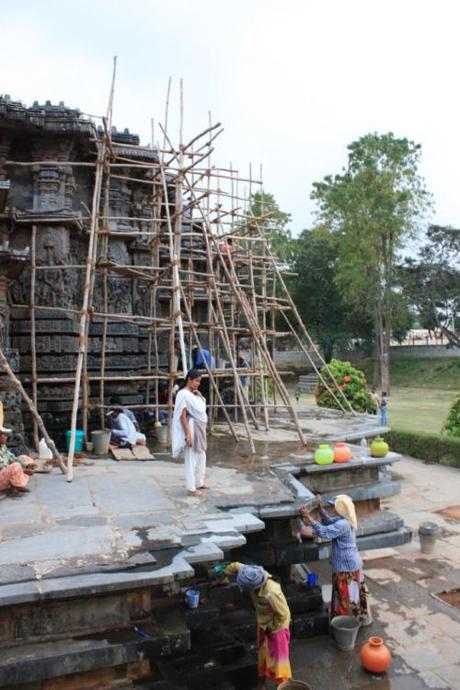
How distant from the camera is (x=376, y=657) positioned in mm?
5719

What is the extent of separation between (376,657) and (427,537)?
367cm

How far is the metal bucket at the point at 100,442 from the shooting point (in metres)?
10.00

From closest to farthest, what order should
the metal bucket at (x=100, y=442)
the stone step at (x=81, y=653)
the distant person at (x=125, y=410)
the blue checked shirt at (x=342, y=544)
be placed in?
1. the stone step at (x=81, y=653)
2. the blue checked shirt at (x=342, y=544)
3. the metal bucket at (x=100, y=442)
4. the distant person at (x=125, y=410)

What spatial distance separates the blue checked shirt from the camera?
6383mm

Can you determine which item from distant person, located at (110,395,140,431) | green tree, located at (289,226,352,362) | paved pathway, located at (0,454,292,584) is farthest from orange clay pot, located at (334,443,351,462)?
green tree, located at (289,226,352,362)

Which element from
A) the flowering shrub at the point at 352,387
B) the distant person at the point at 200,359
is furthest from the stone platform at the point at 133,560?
the flowering shrub at the point at 352,387

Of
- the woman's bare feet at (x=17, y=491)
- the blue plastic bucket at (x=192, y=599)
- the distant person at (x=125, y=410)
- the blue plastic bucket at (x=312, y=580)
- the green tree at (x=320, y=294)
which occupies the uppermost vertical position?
A: the green tree at (x=320, y=294)

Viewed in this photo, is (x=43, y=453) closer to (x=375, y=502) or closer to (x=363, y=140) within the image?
(x=375, y=502)

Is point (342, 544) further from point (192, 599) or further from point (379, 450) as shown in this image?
point (379, 450)

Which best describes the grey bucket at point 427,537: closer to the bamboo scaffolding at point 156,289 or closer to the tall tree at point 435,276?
the bamboo scaffolding at point 156,289

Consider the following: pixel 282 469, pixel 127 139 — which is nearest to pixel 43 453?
pixel 282 469

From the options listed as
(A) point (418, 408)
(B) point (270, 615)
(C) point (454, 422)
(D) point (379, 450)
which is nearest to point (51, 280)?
(D) point (379, 450)

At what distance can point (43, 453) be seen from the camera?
9.20 m

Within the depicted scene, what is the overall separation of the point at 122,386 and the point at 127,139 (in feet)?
18.6
